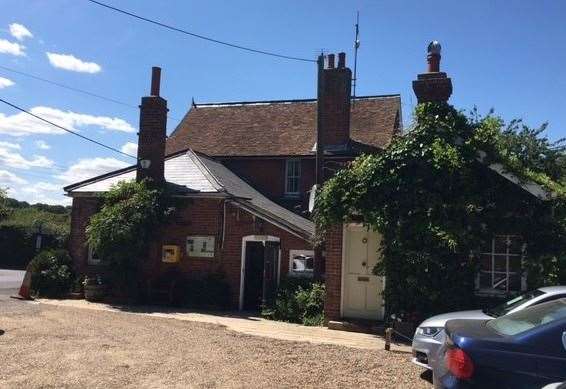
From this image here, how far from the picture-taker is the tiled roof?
74.9ft

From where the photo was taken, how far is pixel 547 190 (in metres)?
11.4

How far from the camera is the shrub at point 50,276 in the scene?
17.6 meters

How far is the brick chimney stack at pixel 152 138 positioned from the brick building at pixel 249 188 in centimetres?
→ 3

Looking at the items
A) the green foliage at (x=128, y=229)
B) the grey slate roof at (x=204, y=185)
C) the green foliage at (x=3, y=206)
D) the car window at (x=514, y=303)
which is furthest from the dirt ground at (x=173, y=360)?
the green foliage at (x=3, y=206)

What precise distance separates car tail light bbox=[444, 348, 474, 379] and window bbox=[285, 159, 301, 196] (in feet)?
57.6

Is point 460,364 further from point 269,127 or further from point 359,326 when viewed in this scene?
point 269,127

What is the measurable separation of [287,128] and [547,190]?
14.2 meters

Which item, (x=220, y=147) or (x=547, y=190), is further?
(x=220, y=147)

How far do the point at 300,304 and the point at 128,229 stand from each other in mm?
5499

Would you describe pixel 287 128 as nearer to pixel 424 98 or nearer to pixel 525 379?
pixel 424 98

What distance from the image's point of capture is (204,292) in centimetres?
1662

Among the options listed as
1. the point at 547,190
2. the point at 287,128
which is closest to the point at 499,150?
the point at 547,190

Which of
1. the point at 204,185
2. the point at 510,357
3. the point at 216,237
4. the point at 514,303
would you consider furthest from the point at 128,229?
the point at 510,357

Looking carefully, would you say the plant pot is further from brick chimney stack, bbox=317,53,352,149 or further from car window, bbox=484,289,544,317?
car window, bbox=484,289,544,317
